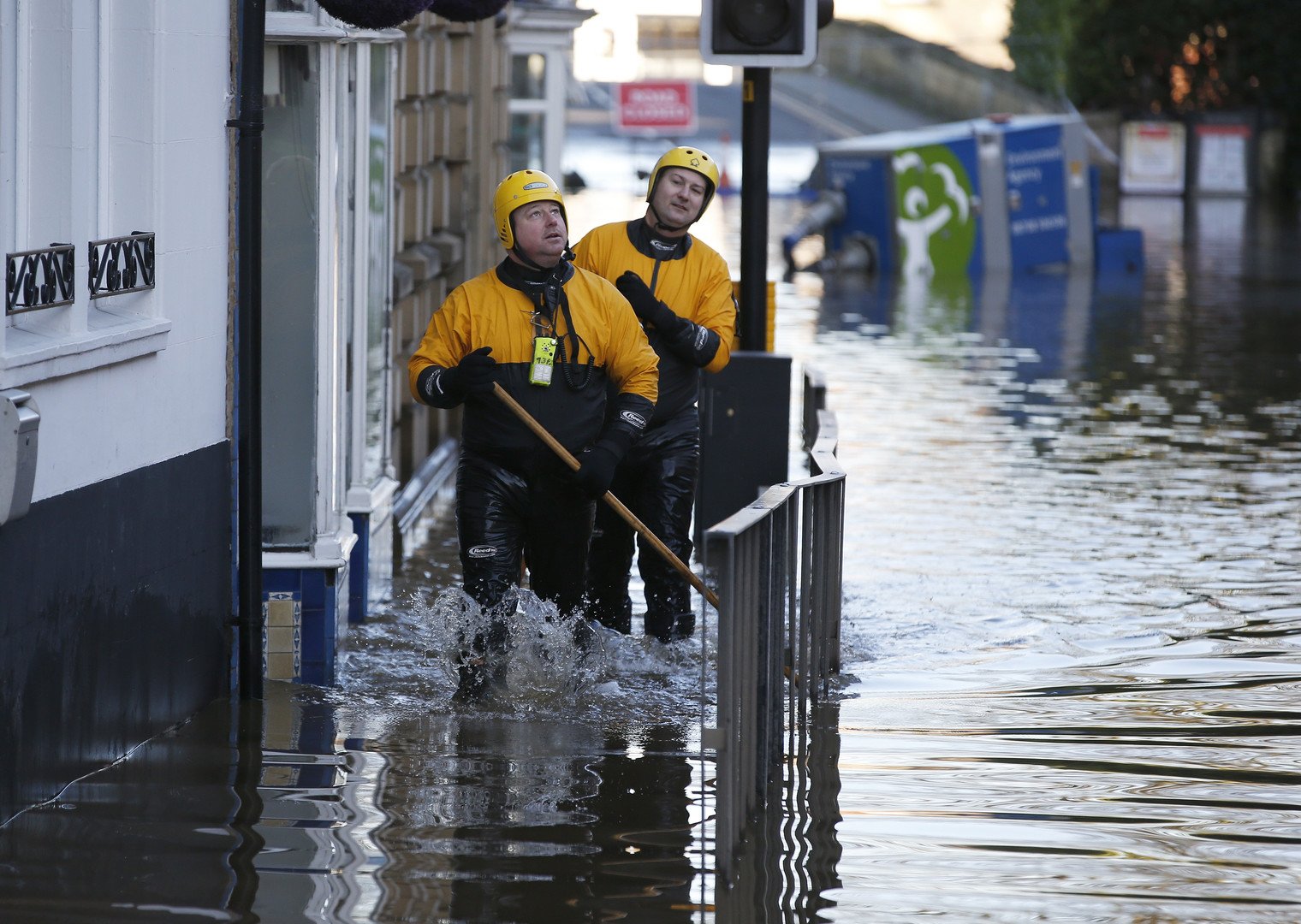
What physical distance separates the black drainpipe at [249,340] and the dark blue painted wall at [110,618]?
7cm

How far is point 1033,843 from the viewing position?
566cm

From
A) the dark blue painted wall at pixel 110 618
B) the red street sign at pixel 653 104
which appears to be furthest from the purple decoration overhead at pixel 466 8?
the red street sign at pixel 653 104

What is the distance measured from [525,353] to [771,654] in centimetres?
163

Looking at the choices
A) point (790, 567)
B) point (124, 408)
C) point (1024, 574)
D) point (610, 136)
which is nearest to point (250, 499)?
point (124, 408)

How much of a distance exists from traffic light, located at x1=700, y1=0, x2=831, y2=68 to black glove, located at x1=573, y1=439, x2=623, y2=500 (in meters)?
2.53

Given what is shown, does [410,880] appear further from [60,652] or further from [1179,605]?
[1179,605]

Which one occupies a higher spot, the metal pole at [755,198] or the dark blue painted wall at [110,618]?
the metal pole at [755,198]

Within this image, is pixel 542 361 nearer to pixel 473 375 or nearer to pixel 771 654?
pixel 473 375

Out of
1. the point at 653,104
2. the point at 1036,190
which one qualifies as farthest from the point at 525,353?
the point at 653,104

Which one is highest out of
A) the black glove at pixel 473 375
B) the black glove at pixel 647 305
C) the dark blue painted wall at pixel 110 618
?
the black glove at pixel 647 305

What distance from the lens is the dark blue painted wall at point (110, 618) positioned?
5586 millimetres

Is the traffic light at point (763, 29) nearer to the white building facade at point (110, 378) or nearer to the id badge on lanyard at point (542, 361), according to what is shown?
the id badge on lanyard at point (542, 361)

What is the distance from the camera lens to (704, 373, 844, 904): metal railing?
5.19 meters

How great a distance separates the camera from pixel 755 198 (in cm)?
912
